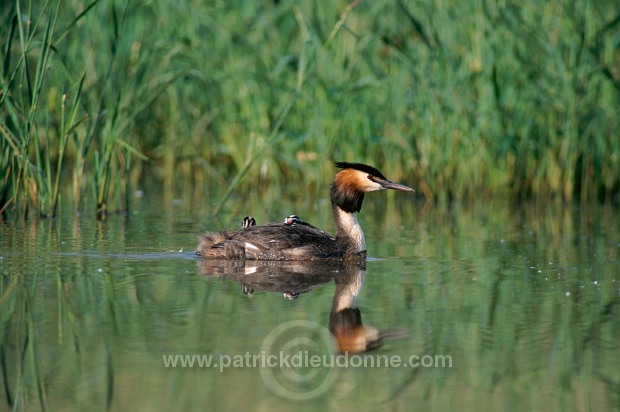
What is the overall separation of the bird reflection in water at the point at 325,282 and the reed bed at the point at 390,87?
124 inches

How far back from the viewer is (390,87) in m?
13.6

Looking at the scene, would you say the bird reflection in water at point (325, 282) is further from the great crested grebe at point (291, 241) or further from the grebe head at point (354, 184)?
the grebe head at point (354, 184)

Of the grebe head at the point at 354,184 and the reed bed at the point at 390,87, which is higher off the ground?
the reed bed at the point at 390,87

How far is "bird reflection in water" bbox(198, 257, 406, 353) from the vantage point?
6527mm

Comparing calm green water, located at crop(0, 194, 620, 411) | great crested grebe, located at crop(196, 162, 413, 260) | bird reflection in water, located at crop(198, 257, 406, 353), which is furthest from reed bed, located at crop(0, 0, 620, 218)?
bird reflection in water, located at crop(198, 257, 406, 353)

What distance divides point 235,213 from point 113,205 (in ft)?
4.19

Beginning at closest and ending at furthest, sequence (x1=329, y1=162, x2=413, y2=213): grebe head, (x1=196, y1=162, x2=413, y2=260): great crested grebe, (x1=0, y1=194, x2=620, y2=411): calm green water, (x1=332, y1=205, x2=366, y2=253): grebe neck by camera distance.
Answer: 1. (x1=0, y1=194, x2=620, y2=411): calm green water
2. (x1=196, y1=162, x2=413, y2=260): great crested grebe
3. (x1=332, y1=205, x2=366, y2=253): grebe neck
4. (x1=329, y1=162, x2=413, y2=213): grebe head

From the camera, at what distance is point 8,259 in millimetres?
8836

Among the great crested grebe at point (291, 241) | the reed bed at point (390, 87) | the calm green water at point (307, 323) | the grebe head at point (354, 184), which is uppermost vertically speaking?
the reed bed at point (390, 87)

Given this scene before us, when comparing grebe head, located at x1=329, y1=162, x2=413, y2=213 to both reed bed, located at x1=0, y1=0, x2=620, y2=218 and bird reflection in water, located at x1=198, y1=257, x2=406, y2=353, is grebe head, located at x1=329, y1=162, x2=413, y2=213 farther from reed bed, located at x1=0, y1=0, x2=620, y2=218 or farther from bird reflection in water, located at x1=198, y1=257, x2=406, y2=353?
reed bed, located at x1=0, y1=0, x2=620, y2=218

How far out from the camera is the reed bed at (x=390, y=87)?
12945 millimetres

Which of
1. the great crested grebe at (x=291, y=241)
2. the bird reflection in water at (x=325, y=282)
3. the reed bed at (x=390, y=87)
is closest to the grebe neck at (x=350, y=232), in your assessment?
the great crested grebe at (x=291, y=241)

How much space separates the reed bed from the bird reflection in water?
10.3 ft

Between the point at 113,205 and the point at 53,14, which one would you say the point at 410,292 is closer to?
the point at 53,14
